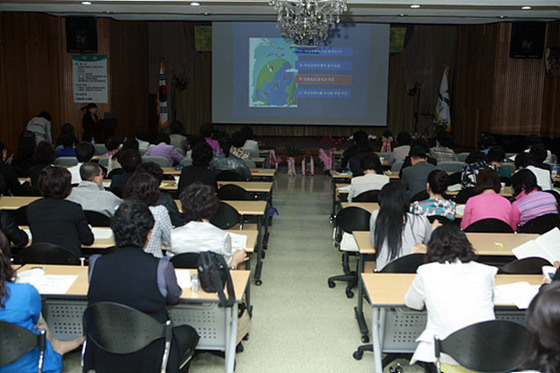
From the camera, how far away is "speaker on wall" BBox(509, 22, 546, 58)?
449 inches

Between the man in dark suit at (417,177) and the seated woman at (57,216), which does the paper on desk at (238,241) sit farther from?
the man in dark suit at (417,177)

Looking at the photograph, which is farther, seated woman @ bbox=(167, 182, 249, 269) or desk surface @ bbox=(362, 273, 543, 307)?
seated woman @ bbox=(167, 182, 249, 269)

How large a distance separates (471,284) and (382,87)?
435 inches

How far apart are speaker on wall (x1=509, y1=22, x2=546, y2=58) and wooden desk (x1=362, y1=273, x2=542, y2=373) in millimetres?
9539

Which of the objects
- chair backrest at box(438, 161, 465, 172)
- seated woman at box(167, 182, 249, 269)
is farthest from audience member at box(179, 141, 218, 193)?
chair backrest at box(438, 161, 465, 172)

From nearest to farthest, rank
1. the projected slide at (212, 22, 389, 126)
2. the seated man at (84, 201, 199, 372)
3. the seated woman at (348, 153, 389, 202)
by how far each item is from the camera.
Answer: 1. the seated man at (84, 201, 199, 372)
2. the seated woman at (348, 153, 389, 202)
3. the projected slide at (212, 22, 389, 126)

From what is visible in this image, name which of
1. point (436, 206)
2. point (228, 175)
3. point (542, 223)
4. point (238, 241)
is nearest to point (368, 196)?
point (436, 206)

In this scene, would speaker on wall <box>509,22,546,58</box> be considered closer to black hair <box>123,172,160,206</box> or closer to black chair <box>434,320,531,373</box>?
black hair <box>123,172,160,206</box>

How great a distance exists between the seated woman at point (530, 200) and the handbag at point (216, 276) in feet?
9.64

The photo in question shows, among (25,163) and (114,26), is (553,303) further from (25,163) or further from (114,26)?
(114,26)

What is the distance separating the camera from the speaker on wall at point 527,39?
11.4 m

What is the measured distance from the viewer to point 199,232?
3.42m

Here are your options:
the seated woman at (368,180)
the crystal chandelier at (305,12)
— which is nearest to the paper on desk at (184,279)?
the seated woman at (368,180)

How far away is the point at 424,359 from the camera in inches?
108
